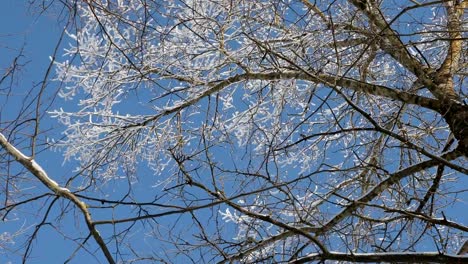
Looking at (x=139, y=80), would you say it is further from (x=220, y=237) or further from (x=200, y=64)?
(x=220, y=237)

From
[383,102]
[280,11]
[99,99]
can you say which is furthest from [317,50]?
[99,99]

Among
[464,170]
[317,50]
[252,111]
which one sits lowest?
[464,170]

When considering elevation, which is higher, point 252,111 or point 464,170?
point 252,111

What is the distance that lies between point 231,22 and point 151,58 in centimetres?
119

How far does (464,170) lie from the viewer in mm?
4223

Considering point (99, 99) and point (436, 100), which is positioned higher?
point (99, 99)

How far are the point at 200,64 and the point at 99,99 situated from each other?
5.10 feet

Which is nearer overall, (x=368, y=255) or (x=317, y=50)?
(x=368, y=255)

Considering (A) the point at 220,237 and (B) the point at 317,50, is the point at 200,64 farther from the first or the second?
(A) the point at 220,237

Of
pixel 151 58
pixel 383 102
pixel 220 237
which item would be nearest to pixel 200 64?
pixel 151 58

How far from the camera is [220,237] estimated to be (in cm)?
466

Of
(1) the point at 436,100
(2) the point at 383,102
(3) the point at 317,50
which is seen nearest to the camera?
(3) the point at 317,50

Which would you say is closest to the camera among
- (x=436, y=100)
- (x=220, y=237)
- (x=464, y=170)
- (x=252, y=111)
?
(x=464, y=170)

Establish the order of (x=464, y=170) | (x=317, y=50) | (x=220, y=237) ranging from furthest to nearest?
(x=317, y=50)
(x=220, y=237)
(x=464, y=170)
